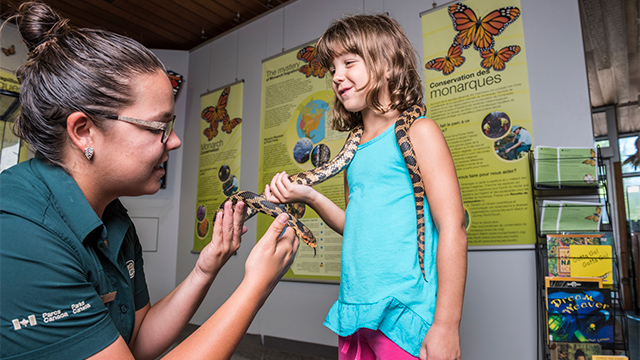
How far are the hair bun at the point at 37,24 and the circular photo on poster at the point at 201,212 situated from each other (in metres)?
3.95

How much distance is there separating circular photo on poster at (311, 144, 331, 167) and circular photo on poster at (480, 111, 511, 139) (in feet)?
4.69

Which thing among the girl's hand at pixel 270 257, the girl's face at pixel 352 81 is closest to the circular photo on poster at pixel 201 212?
the girl's face at pixel 352 81

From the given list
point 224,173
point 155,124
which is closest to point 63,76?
point 155,124

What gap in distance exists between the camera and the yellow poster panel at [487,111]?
271cm

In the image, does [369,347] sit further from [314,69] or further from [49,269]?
[314,69]

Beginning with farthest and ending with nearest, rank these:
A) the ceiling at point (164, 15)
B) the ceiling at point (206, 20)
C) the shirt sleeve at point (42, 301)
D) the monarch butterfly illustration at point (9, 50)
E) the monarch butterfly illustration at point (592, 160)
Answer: the monarch butterfly illustration at point (9, 50) < the ceiling at point (164, 15) < the ceiling at point (206, 20) < the monarch butterfly illustration at point (592, 160) < the shirt sleeve at point (42, 301)

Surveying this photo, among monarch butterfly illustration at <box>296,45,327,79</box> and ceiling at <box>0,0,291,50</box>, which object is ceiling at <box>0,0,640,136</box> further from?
monarch butterfly illustration at <box>296,45,327,79</box>

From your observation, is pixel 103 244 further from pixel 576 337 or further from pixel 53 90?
pixel 576 337

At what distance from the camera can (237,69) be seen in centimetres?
491

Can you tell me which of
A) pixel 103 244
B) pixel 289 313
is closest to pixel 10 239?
pixel 103 244

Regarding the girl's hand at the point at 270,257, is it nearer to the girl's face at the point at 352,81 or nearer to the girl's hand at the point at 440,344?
the girl's hand at the point at 440,344

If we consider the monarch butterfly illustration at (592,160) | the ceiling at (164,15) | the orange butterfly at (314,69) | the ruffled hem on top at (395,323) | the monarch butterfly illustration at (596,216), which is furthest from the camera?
the ceiling at (164,15)

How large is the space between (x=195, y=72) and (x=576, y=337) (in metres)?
5.23

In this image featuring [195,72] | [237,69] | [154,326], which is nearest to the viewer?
[154,326]
